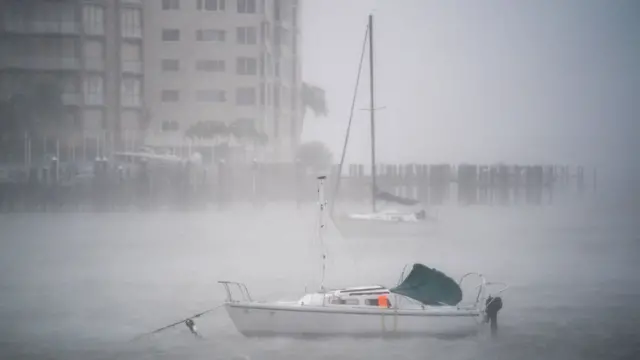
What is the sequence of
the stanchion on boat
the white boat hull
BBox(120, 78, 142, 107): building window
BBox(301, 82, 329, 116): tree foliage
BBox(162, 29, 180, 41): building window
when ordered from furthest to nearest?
1. BBox(120, 78, 142, 107): building window
2. BBox(162, 29, 180, 41): building window
3. BBox(301, 82, 329, 116): tree foliage
4. the stanchion on boat
5. the white boat hull

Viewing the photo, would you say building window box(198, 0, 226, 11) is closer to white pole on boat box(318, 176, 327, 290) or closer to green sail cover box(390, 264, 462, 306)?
white pole on boat box(318, 176, 327, 290)

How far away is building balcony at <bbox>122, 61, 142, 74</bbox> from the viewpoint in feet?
28.6

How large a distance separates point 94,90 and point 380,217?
245cm

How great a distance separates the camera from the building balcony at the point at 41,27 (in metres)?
8.84

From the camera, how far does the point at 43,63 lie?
29.1 feet

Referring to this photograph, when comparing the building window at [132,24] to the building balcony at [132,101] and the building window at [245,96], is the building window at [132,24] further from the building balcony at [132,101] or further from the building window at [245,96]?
the building window at [245,96]

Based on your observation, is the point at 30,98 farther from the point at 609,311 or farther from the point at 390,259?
the point at 609,311

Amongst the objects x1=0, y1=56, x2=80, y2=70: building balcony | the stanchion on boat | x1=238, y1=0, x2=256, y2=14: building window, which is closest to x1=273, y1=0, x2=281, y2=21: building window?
x1=238, y1=0, x2=256, y2=14: building window

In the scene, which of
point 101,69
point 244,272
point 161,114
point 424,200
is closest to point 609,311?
point 424,200

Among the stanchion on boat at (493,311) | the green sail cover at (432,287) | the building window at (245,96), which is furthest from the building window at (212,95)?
the stanchion on boat at (493,311)

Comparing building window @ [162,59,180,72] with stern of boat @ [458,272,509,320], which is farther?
building window @ [162,59,180,72]

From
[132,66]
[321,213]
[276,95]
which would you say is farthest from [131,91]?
[321,213]

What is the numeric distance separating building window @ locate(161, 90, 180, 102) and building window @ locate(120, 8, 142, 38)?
18.7 inches

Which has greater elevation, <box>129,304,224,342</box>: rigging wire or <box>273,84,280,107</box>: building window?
<box>273,84,280,107</box>: building window
